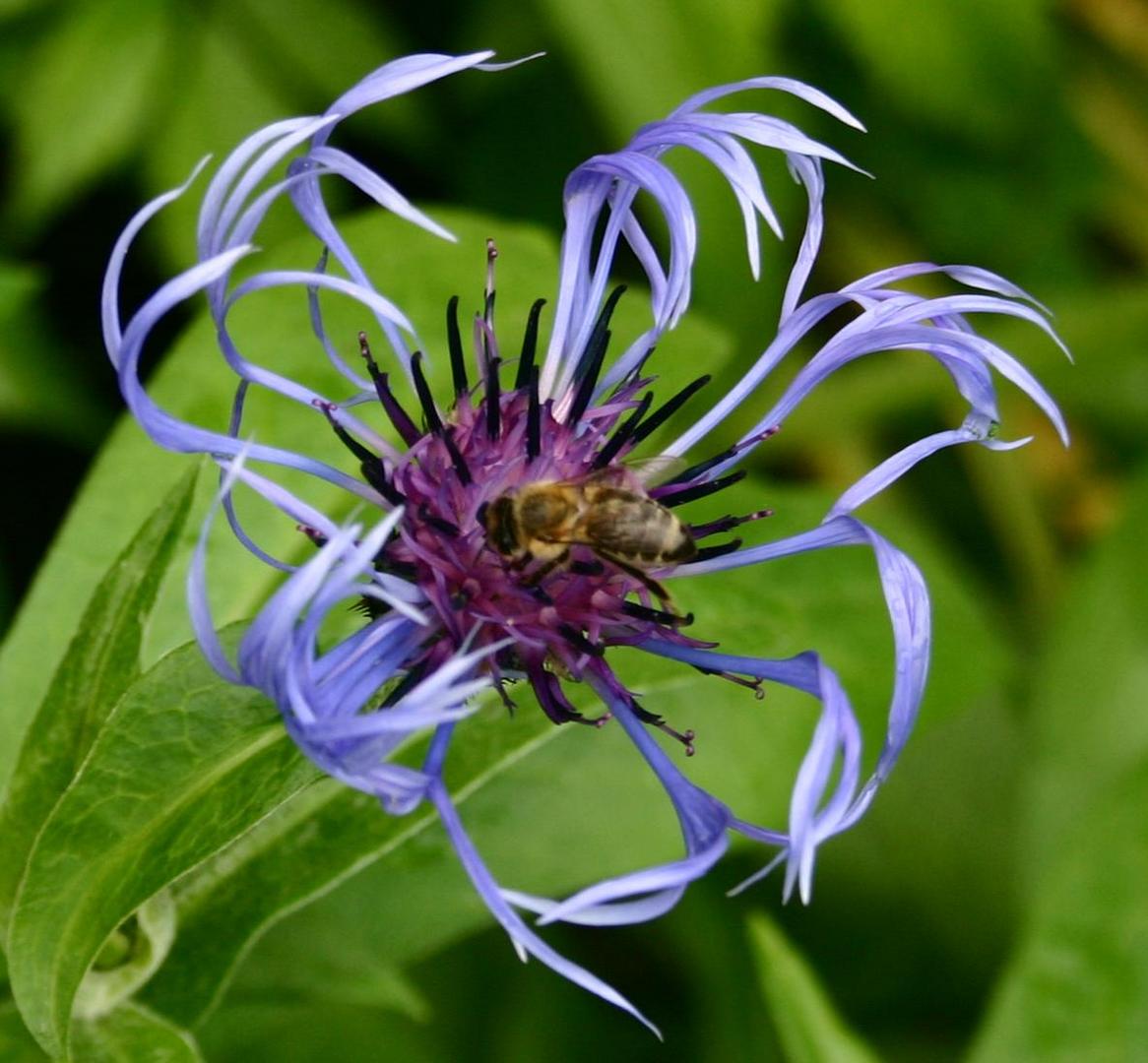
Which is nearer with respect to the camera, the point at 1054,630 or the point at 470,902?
the point at 470,902

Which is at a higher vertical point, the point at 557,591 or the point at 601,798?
the point at 557,591

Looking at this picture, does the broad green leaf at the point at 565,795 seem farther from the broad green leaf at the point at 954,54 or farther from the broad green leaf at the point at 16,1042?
the broad green leaf at the point at 954,54

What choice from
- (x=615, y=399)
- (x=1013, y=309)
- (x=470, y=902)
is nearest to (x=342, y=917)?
(x=470, y=902)

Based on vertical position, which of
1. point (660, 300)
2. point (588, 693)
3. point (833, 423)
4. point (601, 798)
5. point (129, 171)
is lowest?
point (833, 423)

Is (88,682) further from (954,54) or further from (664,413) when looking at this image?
(954,54)

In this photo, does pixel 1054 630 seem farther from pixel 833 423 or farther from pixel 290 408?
pixel 290 408

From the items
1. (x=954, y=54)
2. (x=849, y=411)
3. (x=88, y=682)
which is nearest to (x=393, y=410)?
(x=88, y=682)

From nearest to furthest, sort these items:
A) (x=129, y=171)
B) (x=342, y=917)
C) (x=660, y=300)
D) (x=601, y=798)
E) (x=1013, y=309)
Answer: (x=1013, y=309), (x=660, y=300), (x=342, y=917), (x=601, y=798), (x=129, y=171)

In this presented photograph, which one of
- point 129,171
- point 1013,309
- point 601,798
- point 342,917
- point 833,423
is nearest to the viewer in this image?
point 1013,309
